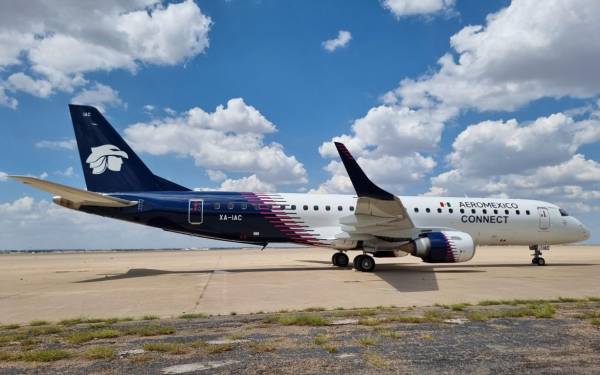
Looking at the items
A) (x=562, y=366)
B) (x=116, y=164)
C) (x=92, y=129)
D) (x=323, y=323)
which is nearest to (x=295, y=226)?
(x=116, y=164)

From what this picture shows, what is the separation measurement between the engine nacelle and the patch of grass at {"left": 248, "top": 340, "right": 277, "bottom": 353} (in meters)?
11.8

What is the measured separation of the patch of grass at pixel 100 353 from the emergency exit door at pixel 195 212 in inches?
494

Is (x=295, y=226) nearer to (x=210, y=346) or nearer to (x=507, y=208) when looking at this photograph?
(x=507, y=208)

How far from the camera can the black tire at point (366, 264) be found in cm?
1708

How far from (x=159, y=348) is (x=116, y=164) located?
14366 mm

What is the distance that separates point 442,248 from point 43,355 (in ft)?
46.1

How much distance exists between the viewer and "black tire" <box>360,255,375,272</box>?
1708 cm

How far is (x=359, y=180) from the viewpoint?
13688 mm

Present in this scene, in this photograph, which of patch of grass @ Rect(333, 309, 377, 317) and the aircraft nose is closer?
patch of grass @ Rect(333, 309, 377, 317)

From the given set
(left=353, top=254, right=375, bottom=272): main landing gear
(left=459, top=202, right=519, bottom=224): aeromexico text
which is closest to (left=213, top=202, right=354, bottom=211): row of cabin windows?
(left=353, top=254, right=375, bottom=272): main landing gear

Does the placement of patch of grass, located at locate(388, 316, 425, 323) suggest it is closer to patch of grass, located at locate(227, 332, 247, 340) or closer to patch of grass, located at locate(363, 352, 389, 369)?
patch of grass, located at locate(363, 352, 389, 369)

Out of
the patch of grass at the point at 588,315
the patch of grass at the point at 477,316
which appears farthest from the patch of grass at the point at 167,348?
the patch of grass at the point at 588,315

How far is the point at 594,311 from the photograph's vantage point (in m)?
7.69

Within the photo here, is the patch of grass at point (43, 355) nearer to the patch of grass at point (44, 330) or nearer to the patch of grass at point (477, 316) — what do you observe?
the patch of grass at point (44, 330)
